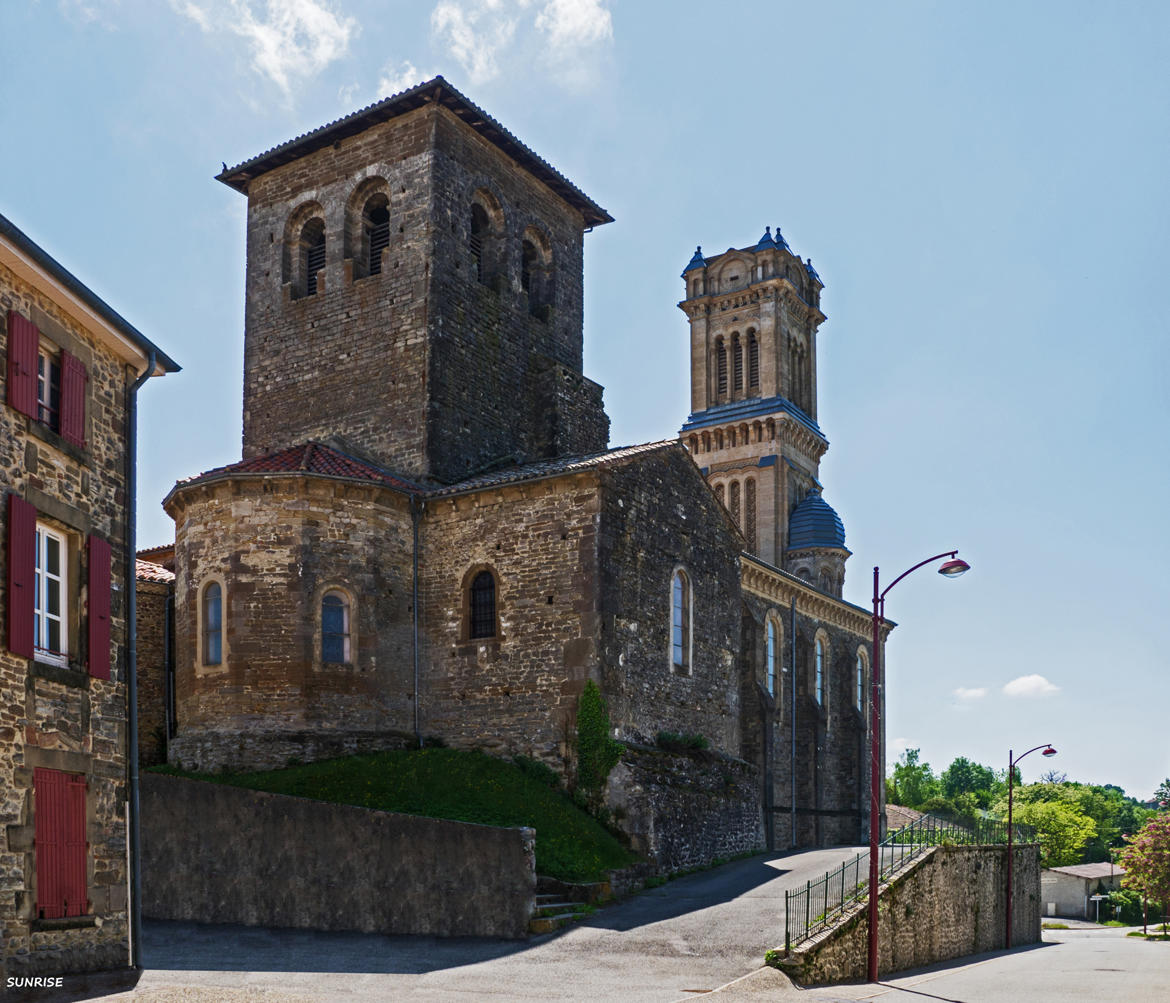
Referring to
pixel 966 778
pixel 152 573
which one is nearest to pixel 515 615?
pixel 152 573

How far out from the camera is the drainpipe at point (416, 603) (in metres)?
27.9

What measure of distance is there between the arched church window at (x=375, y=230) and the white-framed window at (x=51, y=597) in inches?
730

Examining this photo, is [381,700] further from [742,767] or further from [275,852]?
[742,767]

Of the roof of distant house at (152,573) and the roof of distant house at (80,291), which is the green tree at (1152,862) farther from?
the roof of distant house at (80,291)

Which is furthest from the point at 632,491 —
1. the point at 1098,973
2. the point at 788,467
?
the point at 788,467

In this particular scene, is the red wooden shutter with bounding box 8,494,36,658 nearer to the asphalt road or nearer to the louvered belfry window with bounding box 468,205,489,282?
the asphalt road

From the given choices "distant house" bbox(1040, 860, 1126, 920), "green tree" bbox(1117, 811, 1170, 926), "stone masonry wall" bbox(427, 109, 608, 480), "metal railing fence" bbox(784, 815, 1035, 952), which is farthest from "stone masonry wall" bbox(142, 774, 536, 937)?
"distant house" bbox(1040, 860, 1126, 920)

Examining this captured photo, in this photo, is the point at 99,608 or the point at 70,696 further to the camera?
the point at 99,608

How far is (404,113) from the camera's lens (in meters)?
33.1

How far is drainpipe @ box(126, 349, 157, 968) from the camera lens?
16766 millimetres

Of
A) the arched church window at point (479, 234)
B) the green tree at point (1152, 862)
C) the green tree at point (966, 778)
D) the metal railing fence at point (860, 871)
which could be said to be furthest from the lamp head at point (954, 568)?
the green tree at point (966, 778)

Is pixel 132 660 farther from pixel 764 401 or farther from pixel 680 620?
pixel 764 401

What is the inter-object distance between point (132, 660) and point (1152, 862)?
49.2m

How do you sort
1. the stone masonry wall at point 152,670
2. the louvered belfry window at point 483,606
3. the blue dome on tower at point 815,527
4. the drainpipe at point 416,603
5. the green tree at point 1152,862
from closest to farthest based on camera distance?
the louvered belfry window at point 483,606 < the drainpipe at point 416,603 < the stone masonry wall at point 152,670 < the green tree at point 1152,862 < the blue dome on tower at point 815,527
